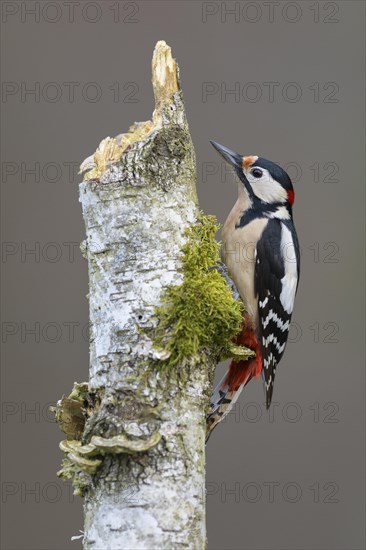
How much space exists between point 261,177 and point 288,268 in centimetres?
43

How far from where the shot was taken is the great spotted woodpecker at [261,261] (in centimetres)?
360

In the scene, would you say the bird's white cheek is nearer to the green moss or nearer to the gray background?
the green moss

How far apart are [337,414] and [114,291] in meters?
3.07

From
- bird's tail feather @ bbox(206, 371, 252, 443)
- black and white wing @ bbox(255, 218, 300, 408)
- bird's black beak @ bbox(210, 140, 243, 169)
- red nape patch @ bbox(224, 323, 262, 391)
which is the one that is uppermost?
bird's black beak @ bbox(210, 140, 243, 169)

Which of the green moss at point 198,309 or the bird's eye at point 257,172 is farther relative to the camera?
the bird's eye at point 257,172

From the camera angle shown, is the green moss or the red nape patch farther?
the red nape patch

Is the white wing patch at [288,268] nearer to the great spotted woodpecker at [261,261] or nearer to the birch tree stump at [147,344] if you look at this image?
the great spotted woodpecker at [261,261]

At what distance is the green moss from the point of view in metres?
2.42

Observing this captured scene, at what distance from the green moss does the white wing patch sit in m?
0.98

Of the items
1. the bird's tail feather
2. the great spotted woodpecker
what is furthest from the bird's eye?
the bird's tail feather

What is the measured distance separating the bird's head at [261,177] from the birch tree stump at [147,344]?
1053mm

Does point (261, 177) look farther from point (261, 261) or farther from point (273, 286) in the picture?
point (273, 286)

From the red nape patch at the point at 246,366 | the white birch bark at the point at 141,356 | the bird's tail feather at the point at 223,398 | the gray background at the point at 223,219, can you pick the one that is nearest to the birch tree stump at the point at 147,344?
the white birch bark at the point at 141,356

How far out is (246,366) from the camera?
Result: 3.60 meters
